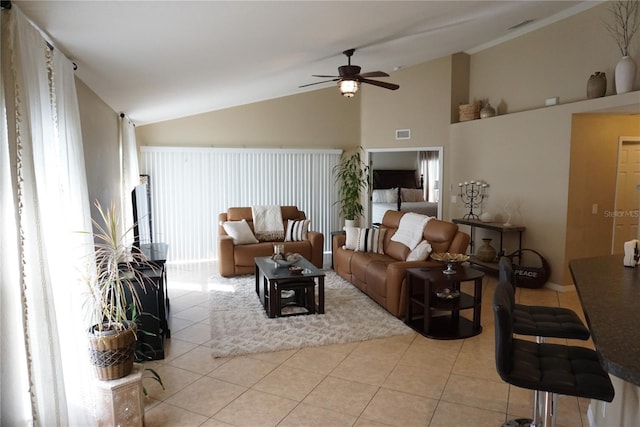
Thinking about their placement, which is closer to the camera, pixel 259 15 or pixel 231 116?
pixel 259 15

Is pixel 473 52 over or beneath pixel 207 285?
over

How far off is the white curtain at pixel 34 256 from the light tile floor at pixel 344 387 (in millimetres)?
797

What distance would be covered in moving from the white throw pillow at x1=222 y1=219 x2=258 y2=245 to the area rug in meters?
1.14

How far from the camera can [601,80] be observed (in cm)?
490

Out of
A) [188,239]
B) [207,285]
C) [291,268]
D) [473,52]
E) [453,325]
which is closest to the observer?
[453,325]

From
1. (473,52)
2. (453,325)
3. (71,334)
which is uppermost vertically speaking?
(473,52)

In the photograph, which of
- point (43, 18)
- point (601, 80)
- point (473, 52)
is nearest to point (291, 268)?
point (43, 18)

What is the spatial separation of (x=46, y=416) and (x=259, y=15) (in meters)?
2.50

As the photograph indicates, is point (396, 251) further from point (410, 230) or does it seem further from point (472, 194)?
point (472, 194)

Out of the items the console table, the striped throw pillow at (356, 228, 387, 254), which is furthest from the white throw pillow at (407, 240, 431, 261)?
the console table

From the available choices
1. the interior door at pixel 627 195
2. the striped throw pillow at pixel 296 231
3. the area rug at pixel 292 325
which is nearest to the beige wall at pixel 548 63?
the interior door at pixel 627 195

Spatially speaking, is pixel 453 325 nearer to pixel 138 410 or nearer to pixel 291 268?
pixel 291 268

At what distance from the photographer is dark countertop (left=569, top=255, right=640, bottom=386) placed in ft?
4.23

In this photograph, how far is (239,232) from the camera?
6328 millimetres
